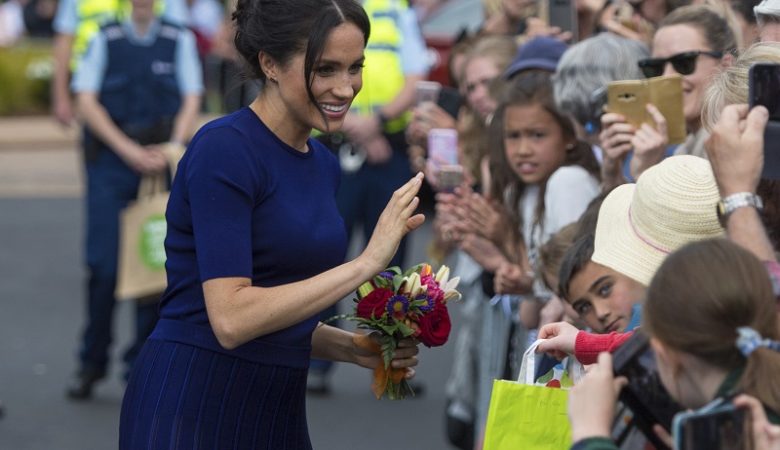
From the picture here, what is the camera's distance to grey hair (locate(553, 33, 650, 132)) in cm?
489

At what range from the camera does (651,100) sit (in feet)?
14.5

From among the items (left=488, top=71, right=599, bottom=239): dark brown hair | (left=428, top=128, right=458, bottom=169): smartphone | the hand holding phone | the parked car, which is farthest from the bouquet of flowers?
the parked car

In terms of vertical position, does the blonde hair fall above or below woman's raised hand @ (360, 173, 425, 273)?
above

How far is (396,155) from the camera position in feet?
27.0

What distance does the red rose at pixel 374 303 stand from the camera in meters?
3.68

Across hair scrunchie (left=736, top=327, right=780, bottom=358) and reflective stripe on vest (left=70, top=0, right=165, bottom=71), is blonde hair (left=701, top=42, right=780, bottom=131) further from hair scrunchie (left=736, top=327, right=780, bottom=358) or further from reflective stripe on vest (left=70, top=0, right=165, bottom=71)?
reflective stripe on vest (left=70, top=0, right=165, bottom=71)

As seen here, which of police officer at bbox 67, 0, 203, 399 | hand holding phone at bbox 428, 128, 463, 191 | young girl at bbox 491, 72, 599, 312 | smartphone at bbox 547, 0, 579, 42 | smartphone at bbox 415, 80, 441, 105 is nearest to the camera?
young girl at bbox 491, 72, 599, 312

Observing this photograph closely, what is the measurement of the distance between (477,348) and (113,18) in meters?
2.97

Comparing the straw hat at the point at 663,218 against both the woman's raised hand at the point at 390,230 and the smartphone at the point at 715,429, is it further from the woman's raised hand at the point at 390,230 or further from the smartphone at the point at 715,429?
the smartphone at the point at 715,429

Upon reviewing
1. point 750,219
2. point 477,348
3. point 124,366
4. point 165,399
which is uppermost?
point 750,219

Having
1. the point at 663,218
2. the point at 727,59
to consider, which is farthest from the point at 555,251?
the point at 663,218

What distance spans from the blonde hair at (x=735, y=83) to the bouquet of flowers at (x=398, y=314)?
2.73 feet

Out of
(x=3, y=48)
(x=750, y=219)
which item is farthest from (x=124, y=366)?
(x=3, y=48)

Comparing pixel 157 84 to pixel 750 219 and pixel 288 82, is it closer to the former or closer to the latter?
pixel 288 82
